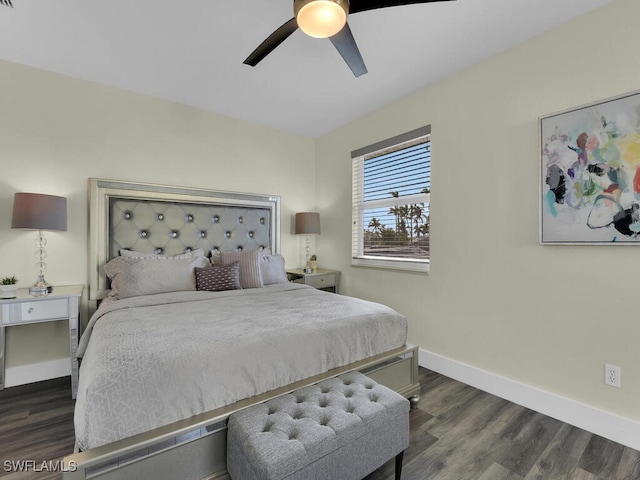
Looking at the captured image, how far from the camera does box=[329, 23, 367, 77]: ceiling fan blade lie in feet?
5.29

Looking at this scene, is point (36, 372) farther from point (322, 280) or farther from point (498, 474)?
point (498, 474)

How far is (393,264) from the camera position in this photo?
3164 mm

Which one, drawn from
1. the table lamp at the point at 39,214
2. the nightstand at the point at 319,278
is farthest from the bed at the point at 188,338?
the nightstand at the point at 319,278

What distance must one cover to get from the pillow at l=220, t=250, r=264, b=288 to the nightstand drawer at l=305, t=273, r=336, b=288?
785 mm

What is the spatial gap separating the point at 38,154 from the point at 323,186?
2.85 meters

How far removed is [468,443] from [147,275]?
2.47 m

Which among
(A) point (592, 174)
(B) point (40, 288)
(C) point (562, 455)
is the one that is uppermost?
(A) point (592, 174)

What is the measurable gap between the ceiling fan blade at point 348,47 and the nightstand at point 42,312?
2471 millimetres

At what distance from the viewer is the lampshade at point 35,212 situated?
2.19 meters

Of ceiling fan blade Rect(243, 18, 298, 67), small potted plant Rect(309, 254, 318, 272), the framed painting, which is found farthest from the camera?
small potted plant Rect(309, 254, 318, 272)

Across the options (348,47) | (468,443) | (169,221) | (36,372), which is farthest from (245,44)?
(36,372)

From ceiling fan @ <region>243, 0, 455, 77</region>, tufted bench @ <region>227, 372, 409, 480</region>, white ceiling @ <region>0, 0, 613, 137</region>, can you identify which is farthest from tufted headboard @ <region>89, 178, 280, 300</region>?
tufted bench @ <region>227, 372, 409, 480</region>

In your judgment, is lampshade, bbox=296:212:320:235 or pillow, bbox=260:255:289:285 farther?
lampshade, bbox=296:212:320:235

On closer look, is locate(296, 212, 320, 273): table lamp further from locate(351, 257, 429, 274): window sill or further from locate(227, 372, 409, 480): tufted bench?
locate(227, 372, 409, 480): tufted bench
